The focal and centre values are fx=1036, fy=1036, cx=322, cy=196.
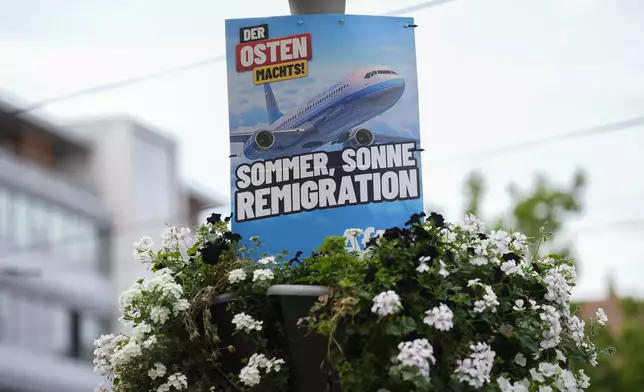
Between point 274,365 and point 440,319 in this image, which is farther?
point 274,365

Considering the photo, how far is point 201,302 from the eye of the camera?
2926mm

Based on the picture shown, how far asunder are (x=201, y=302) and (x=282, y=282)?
24 centimetres

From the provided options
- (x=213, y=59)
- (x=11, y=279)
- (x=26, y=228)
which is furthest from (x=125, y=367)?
(x=26, y=228)

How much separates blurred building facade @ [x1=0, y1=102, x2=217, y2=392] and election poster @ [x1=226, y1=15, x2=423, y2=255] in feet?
102

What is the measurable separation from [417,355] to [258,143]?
1081 millimetres

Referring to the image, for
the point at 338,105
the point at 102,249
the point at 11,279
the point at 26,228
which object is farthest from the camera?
the point at 102,249

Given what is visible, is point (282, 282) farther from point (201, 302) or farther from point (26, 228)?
point (26, 228)

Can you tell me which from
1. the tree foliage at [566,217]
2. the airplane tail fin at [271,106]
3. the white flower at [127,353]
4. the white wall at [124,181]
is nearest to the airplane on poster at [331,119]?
the airplane tail fin at [271,106]

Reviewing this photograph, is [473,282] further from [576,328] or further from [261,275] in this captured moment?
[261,275]

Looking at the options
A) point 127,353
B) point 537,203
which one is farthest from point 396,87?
point 537,203

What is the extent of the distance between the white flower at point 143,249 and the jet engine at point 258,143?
416 mm

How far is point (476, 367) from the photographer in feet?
8.55

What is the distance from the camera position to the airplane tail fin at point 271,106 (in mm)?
3330

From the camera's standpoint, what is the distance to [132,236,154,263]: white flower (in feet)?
10.5
